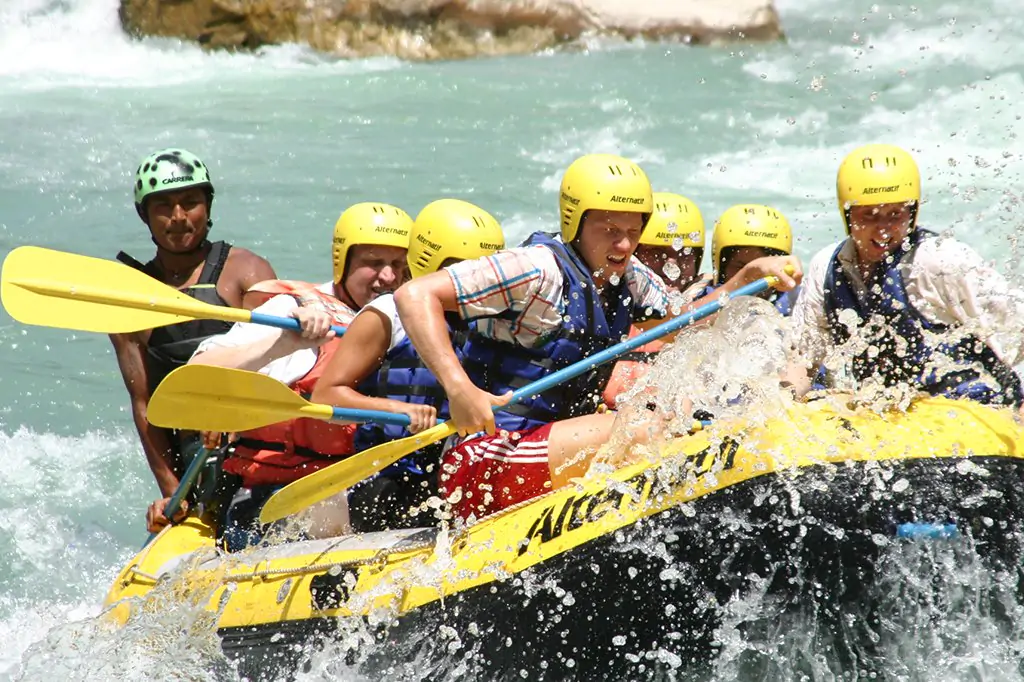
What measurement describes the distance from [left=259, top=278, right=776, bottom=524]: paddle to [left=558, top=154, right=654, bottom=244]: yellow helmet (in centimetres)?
40

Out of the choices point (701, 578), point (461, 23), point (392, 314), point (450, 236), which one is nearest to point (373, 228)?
point (450, 236)

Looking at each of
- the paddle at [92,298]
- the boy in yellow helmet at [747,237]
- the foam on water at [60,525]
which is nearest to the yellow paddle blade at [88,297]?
the paddle at [92,298]

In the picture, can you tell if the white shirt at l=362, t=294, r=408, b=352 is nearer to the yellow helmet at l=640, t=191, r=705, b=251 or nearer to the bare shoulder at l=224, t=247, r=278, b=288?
the bare shoulder at l=224, t=247, r=278, b=288

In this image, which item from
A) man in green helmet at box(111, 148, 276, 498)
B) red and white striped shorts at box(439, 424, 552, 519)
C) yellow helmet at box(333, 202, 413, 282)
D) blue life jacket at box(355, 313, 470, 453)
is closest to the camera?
red and white striped shorts at box(439, 424, 552, 519)

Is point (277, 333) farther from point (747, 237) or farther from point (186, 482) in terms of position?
point (747, 237)

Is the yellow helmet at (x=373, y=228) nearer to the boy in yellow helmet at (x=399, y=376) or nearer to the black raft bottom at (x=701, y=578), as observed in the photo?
the boy in yellow helmet at (x=399, y=376)

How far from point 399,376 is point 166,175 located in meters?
1.69

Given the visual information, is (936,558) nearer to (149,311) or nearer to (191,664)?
(191,664)

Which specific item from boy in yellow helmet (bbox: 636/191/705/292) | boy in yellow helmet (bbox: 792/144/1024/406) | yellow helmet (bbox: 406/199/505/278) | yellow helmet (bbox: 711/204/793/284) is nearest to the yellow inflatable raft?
boy in yellow helmet (bbox: 792/144/1024/406)

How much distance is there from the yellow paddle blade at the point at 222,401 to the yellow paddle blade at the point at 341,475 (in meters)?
0.18

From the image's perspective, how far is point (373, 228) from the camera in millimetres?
4590

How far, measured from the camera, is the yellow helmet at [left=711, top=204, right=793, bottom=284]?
559cm

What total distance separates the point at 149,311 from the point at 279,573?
1067 mm

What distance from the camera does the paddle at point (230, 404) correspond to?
152 inches
